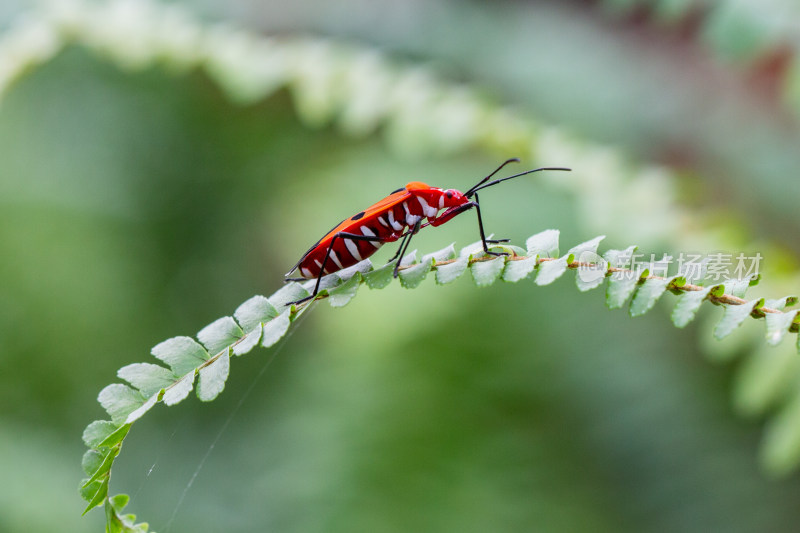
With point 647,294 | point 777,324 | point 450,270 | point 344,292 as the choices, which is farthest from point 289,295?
point 777,324

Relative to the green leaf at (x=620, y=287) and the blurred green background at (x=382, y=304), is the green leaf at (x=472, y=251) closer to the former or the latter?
the green leaf at (x=620, y=287)

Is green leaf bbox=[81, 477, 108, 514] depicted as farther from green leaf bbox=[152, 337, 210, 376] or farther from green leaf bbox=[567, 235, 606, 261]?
green leaf bbox=[567, 235, 606, 261]

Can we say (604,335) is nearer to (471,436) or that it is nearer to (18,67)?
(471,436)

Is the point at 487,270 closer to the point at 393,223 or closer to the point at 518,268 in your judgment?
the point at 518,268

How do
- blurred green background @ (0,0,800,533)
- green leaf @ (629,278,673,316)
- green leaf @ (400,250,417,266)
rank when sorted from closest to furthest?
green leaf @ (629,278,673,316)
green leaf @ (400,250,417,266)
blurred green background @ (0,0,800,533)

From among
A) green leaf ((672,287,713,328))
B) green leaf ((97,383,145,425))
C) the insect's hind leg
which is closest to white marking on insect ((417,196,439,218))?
the insect's hind leg

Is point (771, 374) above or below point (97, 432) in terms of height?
below

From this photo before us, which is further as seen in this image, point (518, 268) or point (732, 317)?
point (518, 268)
